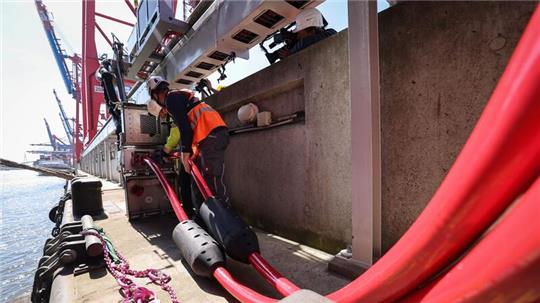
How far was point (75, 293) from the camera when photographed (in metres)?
1.83

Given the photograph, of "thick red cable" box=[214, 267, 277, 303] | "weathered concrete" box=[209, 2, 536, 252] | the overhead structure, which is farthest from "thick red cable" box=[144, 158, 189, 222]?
the overhead structure

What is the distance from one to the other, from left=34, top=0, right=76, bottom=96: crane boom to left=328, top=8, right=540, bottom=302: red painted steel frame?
104 feet

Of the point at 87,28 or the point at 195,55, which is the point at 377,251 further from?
the point at 87,28

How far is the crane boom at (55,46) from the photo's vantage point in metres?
22.4

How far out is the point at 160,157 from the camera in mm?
3916

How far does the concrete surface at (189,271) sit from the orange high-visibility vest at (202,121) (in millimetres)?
1271

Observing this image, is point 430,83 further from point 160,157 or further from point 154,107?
point 160,157

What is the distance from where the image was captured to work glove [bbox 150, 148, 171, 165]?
12.8 ft

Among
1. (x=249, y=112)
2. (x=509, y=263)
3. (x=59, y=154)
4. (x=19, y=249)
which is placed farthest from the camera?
(x=59, y=154)

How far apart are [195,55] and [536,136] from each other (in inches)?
166

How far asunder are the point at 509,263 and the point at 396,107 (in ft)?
4.74

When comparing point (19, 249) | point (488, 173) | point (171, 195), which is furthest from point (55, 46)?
point (488, 173)

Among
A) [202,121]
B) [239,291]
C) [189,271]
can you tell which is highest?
[202,121]

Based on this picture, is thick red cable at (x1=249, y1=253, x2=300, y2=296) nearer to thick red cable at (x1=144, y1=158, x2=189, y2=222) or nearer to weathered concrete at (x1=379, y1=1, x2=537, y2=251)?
weathered concrete at (x1=379, y1=1, x2=537, y2=251)
